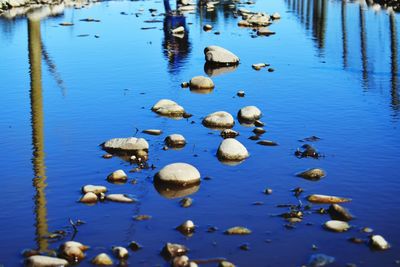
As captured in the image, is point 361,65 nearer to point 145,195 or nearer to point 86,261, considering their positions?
point 145,195

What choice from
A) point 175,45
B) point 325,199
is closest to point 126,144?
point 325,199

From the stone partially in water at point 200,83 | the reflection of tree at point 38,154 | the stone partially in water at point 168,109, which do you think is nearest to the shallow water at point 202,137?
the reflection of tree at point 38,154

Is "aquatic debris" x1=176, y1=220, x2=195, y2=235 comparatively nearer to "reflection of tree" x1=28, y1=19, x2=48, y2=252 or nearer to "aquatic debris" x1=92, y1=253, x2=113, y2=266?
"aquatic debris" x1=92, y1=253, x2=113, y2=266

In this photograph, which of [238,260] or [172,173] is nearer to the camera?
[238,260]

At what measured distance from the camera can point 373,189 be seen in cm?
1403

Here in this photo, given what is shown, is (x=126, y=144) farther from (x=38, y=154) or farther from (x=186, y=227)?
(x=186, y=227)

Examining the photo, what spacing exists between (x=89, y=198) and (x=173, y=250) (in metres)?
2.91

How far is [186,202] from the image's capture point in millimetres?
13336

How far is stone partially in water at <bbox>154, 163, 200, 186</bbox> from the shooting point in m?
14.2

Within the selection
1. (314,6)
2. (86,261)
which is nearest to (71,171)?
(86,261)

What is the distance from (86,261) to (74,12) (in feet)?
134

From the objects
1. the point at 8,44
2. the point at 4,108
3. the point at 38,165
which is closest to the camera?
the point at 38,165

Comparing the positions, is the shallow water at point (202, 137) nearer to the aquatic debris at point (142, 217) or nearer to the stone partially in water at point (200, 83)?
the aquatic debris at point (142, 217)

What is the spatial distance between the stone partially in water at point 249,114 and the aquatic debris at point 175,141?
8.64 feet
